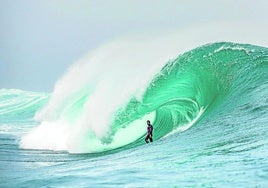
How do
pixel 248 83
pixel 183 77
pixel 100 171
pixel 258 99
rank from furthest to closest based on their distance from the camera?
pixel 183 77 → pixel 248 83 → pixel 258 99 → pixel 100 171

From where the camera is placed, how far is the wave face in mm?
7684

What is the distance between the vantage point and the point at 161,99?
9.02 m

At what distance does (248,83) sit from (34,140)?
4.56 meters

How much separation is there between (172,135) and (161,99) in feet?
9.67

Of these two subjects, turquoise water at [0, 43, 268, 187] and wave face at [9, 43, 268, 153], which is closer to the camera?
turquoise water at [0, 43, 268, 187]

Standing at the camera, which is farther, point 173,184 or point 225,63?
point 225,63

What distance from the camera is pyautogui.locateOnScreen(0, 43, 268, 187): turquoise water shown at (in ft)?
9.87

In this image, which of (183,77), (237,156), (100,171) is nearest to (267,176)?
(237,156)

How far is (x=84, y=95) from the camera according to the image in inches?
426

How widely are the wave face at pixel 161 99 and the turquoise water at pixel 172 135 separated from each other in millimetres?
18

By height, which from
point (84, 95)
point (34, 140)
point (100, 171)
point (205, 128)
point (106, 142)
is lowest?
point (100, 171)

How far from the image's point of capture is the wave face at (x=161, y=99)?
25.2 feet

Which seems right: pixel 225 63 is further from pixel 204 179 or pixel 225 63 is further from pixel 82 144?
pixel 204 179

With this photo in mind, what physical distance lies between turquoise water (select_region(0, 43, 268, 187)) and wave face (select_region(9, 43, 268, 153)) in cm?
2
